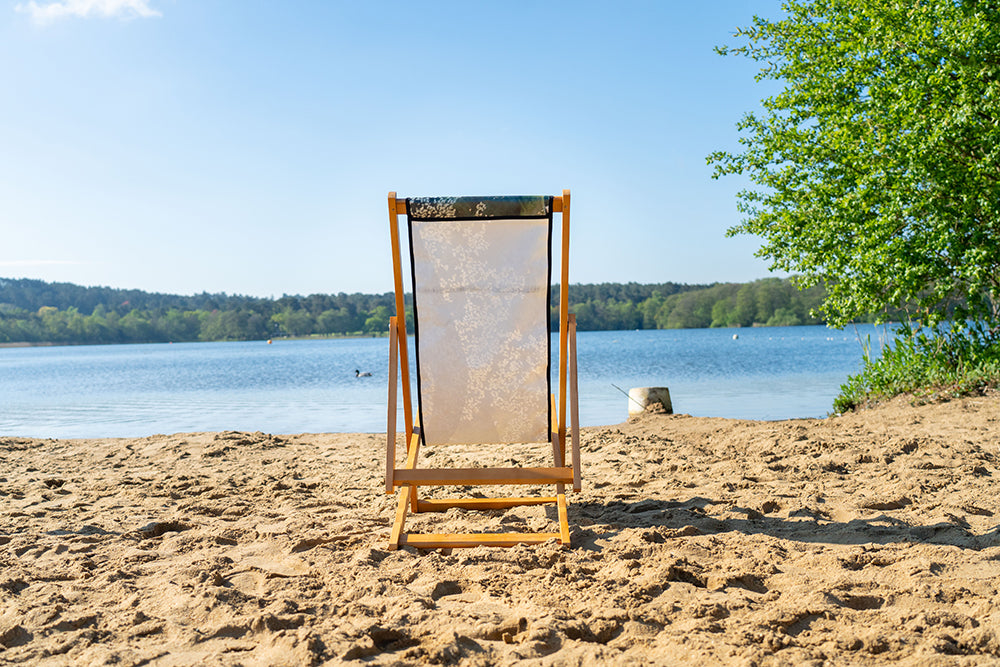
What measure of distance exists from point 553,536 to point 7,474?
168 inches

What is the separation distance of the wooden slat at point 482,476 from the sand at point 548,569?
29 cm

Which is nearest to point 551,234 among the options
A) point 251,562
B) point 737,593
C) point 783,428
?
point 737,593

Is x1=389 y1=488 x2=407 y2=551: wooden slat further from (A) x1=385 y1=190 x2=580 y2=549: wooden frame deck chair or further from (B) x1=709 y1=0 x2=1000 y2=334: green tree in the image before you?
(B) x1=709 y1=0 x2=1000 y2=334: green tree

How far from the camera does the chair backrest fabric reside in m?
3.35

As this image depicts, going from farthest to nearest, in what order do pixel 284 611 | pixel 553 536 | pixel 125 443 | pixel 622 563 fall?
pixel 125 443
pixel 553 536
pixel 622 563
pixel 284 611

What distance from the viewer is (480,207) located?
10.8 feet

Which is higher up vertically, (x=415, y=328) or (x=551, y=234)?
(x=551, y=234)

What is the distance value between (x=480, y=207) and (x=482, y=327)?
58 centimetres

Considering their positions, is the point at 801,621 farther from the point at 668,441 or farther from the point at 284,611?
the point at 668,441

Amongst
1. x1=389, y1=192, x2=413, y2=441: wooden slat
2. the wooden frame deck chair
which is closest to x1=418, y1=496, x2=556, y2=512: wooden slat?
the wooden frame deck chair

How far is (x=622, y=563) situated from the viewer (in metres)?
2.74

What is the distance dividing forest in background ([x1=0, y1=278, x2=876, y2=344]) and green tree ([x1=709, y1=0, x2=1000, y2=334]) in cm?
3306

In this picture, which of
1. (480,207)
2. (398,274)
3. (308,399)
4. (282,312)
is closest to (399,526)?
(398,274)

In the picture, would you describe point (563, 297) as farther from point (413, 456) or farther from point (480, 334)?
point (413, 456)
